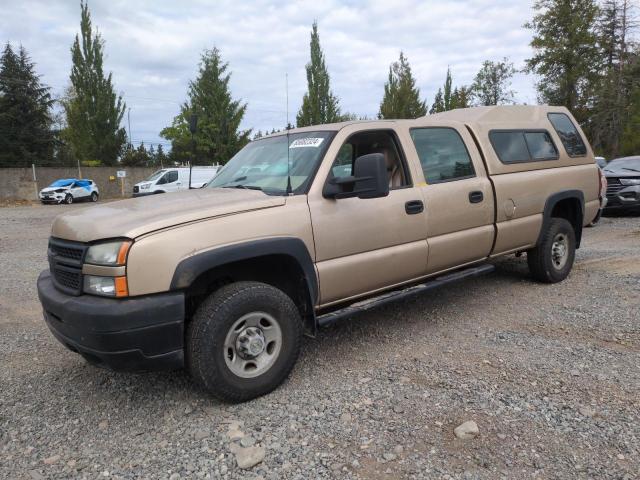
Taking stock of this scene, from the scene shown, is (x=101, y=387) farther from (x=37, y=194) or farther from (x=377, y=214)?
(x=37, y=194)

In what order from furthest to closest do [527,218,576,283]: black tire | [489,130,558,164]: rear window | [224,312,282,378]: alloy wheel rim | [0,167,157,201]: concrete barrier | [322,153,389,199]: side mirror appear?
[0,167,157,201]: concrete barrier < [527,218,576,283]: black tire < [489,130,558,164]: rear window < [322,153,389,199]: side mirror < [224,312,282,378]: alloy wheel rim

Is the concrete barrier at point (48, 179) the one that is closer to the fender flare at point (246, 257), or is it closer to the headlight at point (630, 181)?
the headlight at point (630, 181)

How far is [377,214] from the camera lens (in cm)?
371

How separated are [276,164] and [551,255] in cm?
349

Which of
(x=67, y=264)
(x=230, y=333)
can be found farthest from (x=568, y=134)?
(x=67, y=264)

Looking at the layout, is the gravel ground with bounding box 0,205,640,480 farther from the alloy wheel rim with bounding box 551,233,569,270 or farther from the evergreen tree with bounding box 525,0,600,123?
the evergreen tree with bounding box 525,0,600,123

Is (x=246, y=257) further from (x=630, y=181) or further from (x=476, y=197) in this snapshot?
(x=630, y=181)

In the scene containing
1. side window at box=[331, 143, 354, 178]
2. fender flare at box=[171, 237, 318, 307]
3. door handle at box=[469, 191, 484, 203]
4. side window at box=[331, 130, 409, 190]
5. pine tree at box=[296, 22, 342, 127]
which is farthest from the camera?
pine tree at box=[296, 22, 342, 127]

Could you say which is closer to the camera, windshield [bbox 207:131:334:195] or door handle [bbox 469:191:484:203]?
windshield [bbox 207:131:334:195]

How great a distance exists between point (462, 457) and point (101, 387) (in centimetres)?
246

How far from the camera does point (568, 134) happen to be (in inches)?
229

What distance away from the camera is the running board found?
345 cm

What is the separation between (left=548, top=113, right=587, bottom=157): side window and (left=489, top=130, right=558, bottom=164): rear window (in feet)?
0.87

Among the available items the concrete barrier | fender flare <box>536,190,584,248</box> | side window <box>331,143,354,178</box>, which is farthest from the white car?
fender flare <box>536,190,584,248</box>
